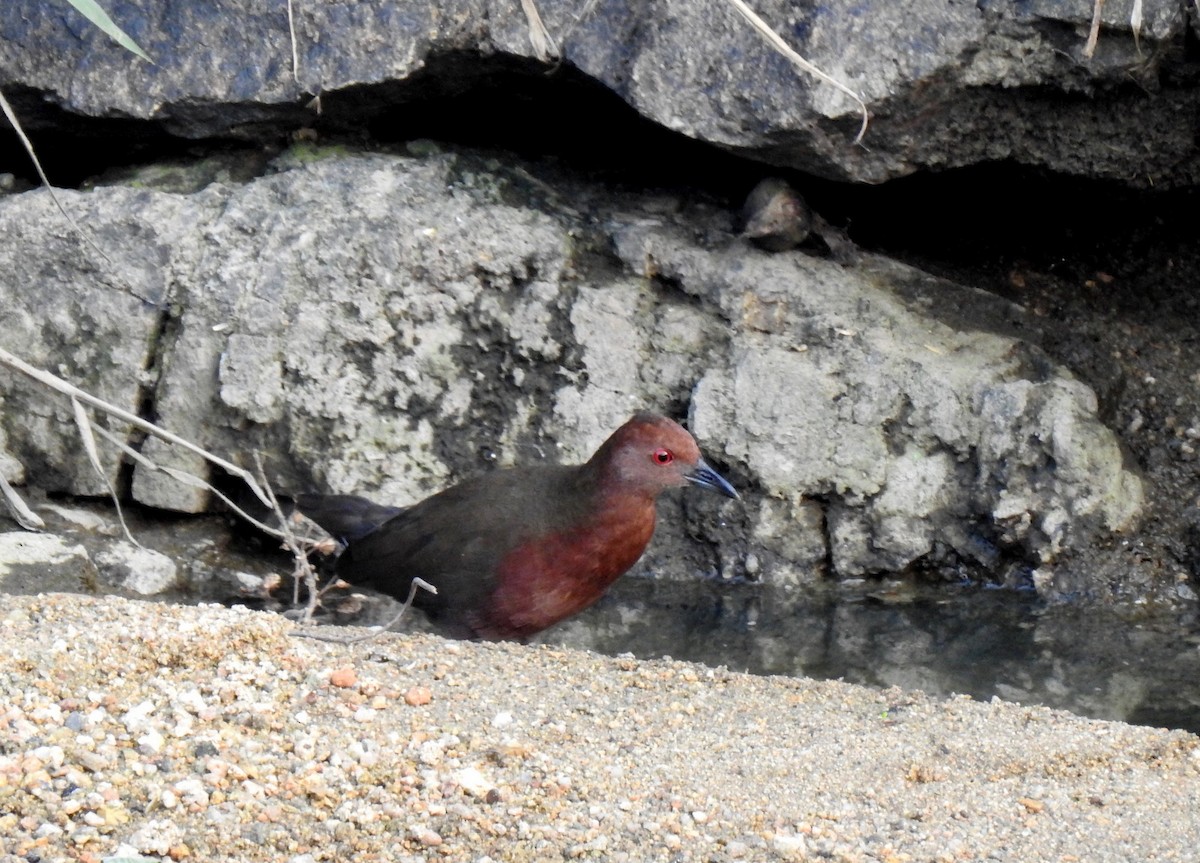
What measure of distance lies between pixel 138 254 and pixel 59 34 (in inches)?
36.6

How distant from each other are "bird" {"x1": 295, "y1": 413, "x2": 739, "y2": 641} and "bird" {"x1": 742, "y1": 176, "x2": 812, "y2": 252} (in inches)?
45.1

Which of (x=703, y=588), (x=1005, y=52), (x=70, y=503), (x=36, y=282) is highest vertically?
(x=1005, y=52)

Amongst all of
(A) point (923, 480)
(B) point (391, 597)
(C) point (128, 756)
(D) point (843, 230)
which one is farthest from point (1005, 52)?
(C) point (128, 756)

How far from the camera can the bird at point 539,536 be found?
5098mm

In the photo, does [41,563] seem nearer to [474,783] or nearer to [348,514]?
[348,514]

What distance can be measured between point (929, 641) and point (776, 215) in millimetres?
1810

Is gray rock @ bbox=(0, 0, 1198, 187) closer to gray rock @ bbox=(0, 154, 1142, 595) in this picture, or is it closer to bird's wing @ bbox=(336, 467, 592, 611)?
gray rock @ bbox=(0, 154, 1142, 595)

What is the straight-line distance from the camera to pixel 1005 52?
5250 mm

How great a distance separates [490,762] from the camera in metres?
3.36

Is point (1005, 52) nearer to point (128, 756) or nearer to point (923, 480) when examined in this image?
point (923, 480)

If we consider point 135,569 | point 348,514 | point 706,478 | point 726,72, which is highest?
point 726,72

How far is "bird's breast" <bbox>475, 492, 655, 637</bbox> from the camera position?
16.7ft

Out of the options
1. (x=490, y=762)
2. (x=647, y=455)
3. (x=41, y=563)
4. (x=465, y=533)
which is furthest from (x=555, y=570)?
(x=41, y=563)

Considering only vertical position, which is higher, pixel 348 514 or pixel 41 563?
pixel 348 514
